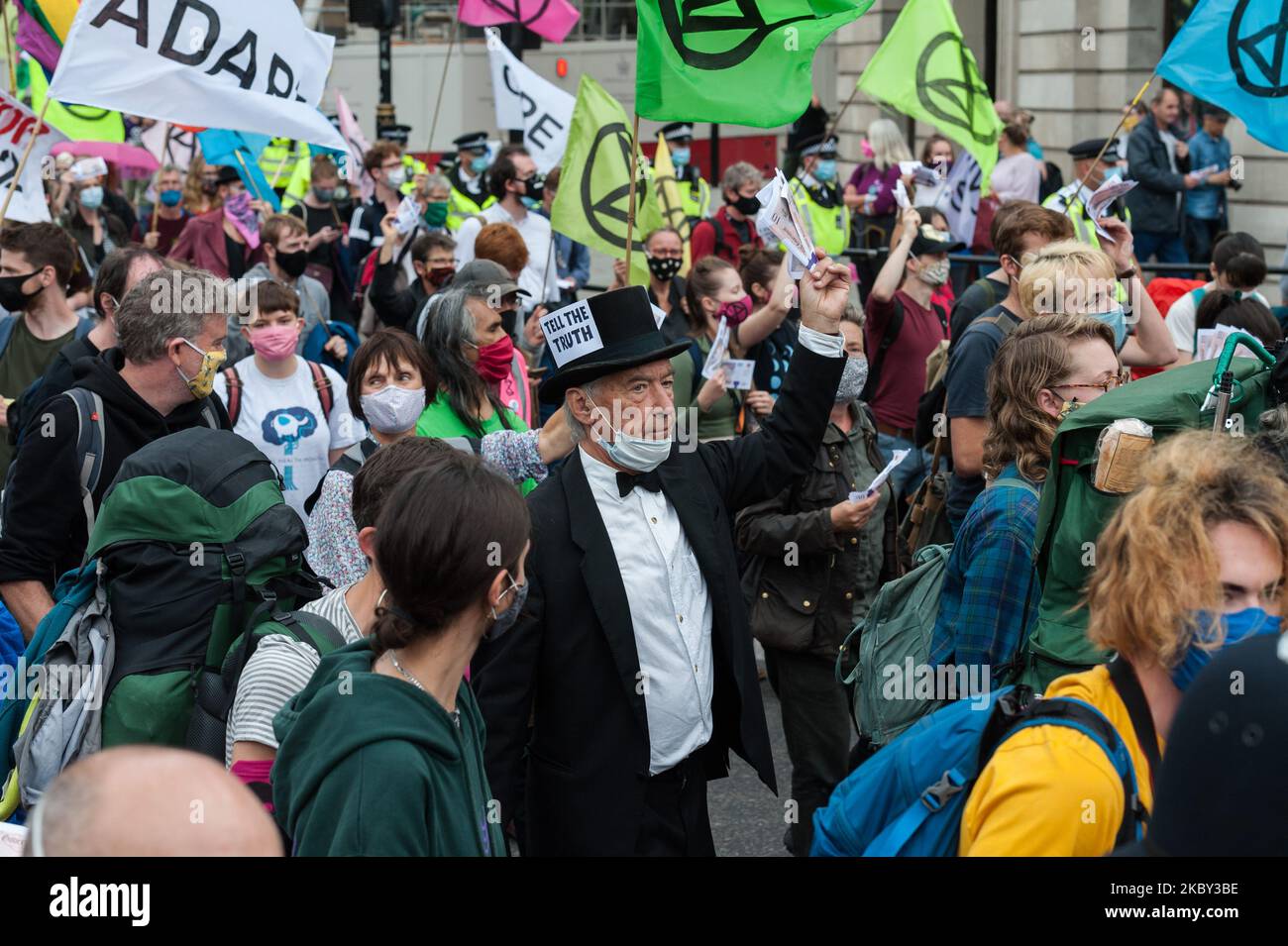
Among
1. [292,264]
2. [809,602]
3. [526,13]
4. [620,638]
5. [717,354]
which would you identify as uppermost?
[526,13]

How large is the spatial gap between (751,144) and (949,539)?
21784 mm

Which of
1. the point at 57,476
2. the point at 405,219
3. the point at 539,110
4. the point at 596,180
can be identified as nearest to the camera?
the point at 57,476

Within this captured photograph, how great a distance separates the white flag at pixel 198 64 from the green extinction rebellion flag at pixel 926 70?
131 inches

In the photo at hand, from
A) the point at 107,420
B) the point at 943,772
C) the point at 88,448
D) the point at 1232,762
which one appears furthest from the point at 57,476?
the point at 1232,762

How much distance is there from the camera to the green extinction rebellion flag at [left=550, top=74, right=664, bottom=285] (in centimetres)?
820

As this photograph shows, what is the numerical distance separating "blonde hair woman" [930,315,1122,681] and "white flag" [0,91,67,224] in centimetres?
541

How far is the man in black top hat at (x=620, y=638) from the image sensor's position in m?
3.71

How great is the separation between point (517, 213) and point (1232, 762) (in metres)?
9.22

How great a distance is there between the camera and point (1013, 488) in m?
3.74

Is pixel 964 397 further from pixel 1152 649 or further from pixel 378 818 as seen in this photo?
pixel 378 818

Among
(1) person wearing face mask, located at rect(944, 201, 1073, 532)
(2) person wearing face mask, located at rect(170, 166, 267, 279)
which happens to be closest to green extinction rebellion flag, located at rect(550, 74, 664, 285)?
(1) person wearing face mask, located at rect(944, 201, 1073, 532)

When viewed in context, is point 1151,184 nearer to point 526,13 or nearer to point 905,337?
point 526,13

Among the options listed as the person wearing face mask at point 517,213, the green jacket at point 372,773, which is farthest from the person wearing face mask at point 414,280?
the green jacket at point 372,773

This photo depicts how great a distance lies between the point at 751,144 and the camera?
26.6 meters
